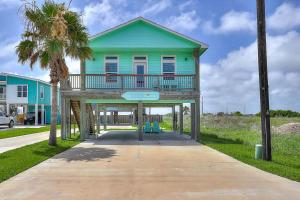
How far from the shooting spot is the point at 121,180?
9.55 meters

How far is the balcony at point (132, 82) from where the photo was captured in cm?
2167

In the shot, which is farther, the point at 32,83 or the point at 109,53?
the point at 32,83

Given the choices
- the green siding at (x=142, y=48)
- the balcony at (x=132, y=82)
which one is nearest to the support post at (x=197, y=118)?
the balcony at (x=132, y=82)

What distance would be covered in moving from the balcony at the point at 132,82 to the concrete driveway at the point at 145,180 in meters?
8.24

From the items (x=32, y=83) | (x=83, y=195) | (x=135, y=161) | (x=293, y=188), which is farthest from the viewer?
(x=32, y=83)

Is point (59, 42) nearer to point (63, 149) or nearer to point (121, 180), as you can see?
point (63, 149)

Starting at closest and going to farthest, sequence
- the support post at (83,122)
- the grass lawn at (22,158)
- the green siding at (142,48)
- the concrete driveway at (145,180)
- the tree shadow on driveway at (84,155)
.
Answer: the concrete driveway at (145,180), the grass lawn at (22,158), the tree shadow on driveway at (84,155), the support post at (83,122), the green siding at (142,48)

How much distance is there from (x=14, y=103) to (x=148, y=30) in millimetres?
27112

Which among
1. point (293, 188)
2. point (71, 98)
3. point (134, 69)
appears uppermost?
point (134, 69)

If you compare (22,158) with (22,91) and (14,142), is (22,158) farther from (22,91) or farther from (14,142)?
(22,91)

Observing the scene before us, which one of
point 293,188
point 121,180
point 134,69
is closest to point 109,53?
point 134,69

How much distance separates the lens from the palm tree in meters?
17.1

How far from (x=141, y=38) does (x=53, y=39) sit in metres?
8.01

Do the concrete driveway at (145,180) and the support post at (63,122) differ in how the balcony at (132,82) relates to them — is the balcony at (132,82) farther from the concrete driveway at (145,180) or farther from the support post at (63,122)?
the concrete driveway at (145,180)
